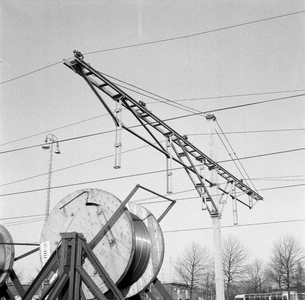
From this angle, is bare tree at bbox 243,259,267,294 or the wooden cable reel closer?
the wooden cable reel

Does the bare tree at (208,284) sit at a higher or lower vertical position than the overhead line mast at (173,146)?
lower

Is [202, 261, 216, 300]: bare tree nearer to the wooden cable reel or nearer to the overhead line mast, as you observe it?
the overhead line mast

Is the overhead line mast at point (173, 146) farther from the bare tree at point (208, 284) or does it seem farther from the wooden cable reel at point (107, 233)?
the bare tree at point (208, 284)

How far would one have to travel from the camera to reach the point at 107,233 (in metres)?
7.04

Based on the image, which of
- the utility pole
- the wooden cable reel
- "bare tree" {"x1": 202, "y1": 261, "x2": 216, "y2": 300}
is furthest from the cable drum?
"bare tree" {"x1": 202, "y1": 261, "x2": 216, "y2": 300}

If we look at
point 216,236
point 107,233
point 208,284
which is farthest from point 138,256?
point 208,284

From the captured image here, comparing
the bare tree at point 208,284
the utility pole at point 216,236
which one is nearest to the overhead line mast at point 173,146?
the utility pole at point 216,236

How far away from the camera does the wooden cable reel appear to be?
6914 mm

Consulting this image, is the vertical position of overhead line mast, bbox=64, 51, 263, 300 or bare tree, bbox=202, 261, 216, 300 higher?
overhead line mast, bbox=64, 51, 263, 300

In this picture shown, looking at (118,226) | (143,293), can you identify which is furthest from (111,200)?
(143,293)

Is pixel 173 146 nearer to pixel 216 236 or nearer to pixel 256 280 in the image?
pixel 216 236

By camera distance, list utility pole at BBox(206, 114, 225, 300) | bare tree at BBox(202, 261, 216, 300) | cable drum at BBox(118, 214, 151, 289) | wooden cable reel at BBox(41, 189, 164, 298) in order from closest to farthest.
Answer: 1. wooden cable reel at BBox(41, 189, 164, 298)
2. cable drum at BBox(118, 214, 151, 289)
3. utility pole at BBox(206, 114, 225, 300)
4. bare tree at BBox(202, 261, 216, 300)

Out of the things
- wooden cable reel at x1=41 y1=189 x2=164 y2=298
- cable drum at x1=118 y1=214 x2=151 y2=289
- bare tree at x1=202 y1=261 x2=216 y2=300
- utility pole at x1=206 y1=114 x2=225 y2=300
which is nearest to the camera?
wooden cable reel at x1=41 y1=189 x2=164 y2=298

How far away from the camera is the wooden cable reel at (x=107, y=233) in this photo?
22.7 feet
